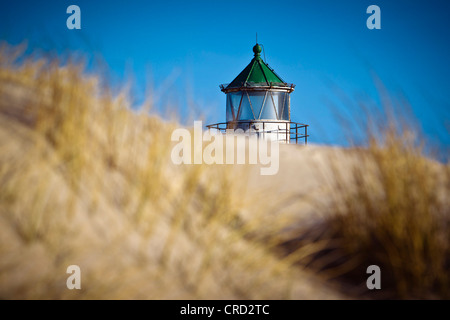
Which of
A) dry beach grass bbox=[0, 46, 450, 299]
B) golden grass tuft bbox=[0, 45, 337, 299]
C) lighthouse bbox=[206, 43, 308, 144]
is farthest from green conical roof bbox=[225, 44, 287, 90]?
golden grass tuft bbox=[0, 45, 337, 299]

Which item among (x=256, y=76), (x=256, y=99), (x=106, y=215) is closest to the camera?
(x=106, y=215)

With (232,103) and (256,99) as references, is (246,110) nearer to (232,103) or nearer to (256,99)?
(256,99)

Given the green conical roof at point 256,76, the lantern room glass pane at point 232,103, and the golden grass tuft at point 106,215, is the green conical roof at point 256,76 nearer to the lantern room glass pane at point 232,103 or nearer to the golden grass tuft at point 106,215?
the lantern room glass pane at point 232,103

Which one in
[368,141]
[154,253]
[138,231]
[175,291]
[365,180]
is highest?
[368,141]

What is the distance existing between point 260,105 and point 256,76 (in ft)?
5.48

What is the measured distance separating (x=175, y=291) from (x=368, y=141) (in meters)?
2.12

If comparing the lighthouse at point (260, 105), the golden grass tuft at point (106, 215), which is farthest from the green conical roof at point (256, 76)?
the golden grass tuft at point (106, 215)

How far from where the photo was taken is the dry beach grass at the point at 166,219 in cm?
203

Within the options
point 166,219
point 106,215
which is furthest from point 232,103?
point 106,215

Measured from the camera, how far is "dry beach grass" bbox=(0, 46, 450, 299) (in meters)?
2.03

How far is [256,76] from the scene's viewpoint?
55.5 ft
